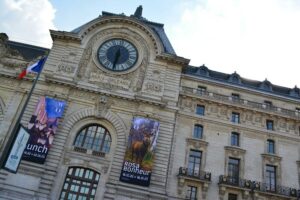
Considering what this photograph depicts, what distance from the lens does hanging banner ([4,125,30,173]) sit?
17695 millimetres

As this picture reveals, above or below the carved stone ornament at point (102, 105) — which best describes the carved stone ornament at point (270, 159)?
below

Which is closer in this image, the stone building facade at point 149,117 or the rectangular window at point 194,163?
the stone building facade at point 149,117

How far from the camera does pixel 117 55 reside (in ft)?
125

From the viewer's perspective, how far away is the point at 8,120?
3341cm

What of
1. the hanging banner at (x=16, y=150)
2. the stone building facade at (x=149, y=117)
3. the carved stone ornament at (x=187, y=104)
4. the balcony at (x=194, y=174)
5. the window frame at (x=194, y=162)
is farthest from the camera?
the carved stone ornament at (x=187, y=104)

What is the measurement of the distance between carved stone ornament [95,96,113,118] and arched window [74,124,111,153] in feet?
4.97

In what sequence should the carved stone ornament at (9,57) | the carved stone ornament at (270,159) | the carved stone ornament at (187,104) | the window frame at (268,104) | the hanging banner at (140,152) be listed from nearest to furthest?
the hanging banner at (140,152)
the carved stone ornament at (270,159)
the carved stone ornament at (9,57)
the carved stone ornament at (187,104)
the window frame at (268,104)

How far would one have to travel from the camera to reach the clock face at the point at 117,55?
37531 mm

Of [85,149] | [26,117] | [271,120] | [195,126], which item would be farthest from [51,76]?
[271,120]

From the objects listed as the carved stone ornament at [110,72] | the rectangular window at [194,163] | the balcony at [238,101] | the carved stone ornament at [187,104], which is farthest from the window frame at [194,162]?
the carved stone ornament at [110,72]

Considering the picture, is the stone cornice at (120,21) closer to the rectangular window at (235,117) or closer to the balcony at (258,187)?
the rectangular window at (235,117)

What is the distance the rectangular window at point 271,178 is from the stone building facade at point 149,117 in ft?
0.34

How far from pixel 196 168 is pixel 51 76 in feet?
58.9

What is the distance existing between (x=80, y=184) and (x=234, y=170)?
15.7 m
